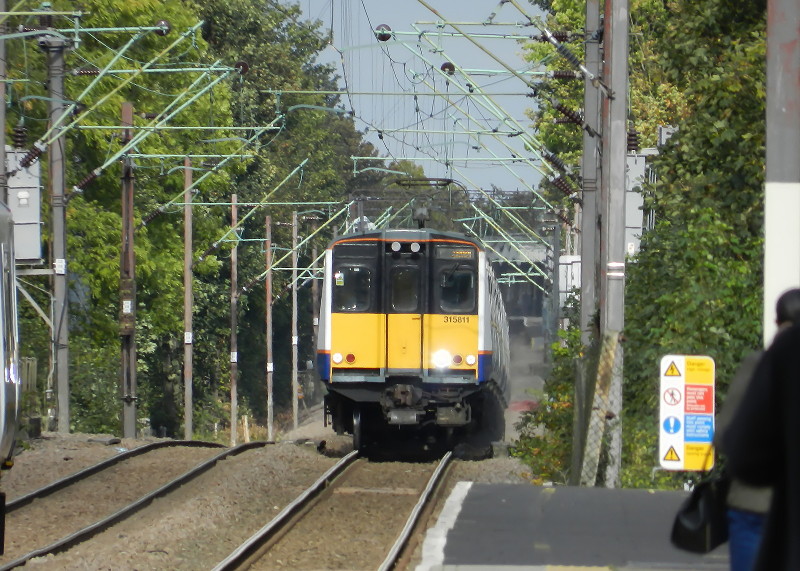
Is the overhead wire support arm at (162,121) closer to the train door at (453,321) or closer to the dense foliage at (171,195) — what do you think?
the dense foliage at (171,195)

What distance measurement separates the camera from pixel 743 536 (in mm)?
4102

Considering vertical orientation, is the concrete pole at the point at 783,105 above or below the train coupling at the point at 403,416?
above

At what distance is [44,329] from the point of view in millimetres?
26031

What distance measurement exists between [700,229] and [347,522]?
4538 millimetres

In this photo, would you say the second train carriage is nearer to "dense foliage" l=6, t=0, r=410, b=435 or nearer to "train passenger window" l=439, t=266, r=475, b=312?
"train passenger window" l=439, t=266, r=475, b=312

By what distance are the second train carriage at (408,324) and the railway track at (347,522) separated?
156 centimetres

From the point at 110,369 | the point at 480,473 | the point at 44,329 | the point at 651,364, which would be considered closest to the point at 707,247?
the point at 651,364

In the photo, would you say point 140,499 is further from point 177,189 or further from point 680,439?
point 177,189

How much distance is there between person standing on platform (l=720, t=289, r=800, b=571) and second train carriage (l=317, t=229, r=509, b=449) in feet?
53.8

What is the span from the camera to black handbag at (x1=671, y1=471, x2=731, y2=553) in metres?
4.23

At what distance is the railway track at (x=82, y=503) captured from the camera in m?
11.3

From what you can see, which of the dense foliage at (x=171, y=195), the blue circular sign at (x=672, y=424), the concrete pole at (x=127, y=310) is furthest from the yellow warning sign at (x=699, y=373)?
the concrete pole at (x=127, y=310)

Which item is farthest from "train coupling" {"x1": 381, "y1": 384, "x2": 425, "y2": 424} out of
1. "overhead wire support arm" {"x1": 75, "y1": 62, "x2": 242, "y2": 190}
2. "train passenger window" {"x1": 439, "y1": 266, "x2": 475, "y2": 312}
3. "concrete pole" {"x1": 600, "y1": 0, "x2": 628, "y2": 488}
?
"concrete pole" {"x1": 600, "y1": 0, "x2": 628, "y2": 488}

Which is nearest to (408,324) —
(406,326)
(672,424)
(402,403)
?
(406,326)
